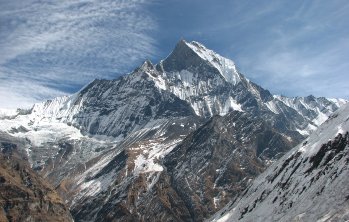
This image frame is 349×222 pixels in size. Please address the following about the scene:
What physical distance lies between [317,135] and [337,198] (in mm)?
51373

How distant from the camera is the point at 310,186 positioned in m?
103

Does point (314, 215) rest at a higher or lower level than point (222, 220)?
lower

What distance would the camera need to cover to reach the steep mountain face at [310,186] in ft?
286

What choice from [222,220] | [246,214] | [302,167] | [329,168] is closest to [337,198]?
[329,168]

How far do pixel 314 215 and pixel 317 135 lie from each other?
168 ft

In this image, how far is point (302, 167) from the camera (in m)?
119

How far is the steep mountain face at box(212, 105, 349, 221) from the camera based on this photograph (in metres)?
87.2

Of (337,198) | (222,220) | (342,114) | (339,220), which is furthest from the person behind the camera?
(222,220)

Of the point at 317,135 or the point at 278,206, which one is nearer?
the point at 278,206

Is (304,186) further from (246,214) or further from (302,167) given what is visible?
(246,214)

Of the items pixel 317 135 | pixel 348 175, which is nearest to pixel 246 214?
pixel 317 135

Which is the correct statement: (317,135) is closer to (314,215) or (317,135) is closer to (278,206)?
(278,206)

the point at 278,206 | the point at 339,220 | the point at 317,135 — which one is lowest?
the point at 339,220

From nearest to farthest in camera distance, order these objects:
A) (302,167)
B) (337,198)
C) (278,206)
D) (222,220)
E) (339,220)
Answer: (339,220) < (337,198) < (278,206) < (302,167) < (222,220)
